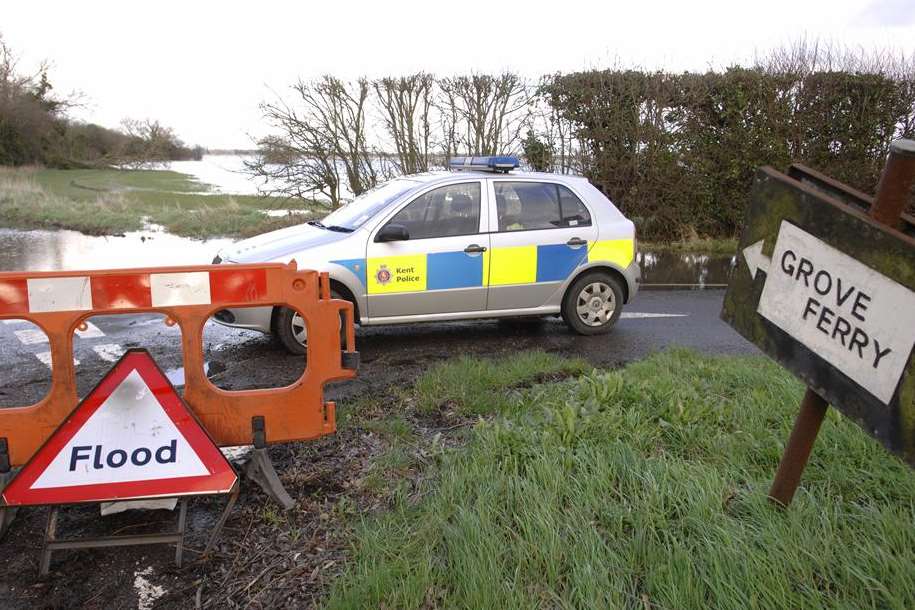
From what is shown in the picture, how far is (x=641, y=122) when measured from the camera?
Answer: 44.1 ft

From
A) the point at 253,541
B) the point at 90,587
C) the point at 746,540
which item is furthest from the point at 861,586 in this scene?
the point at 90,587

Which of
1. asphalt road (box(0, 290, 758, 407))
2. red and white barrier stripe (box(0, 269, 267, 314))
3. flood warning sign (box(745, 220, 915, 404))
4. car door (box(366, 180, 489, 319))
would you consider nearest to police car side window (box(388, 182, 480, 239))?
car door (box(366, 180, 489, 319))

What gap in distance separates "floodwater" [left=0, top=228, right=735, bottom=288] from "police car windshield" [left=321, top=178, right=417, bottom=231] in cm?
486

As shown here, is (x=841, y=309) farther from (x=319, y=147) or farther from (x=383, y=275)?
(x=319, y=147)

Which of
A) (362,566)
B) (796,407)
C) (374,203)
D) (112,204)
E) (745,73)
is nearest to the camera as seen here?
(362,566)

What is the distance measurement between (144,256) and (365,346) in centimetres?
699

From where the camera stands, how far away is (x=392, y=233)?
664cm

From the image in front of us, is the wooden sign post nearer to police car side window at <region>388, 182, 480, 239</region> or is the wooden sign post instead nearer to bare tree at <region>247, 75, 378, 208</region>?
police car side window at <region>388, 182, 480, 239</region>

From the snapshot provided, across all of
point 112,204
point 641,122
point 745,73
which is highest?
point 745,73

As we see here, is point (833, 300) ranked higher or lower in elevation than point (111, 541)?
higher

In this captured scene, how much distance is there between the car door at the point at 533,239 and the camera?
23.4 ft

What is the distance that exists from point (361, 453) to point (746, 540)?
225 centimetres

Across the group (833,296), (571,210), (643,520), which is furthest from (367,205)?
(833,296)

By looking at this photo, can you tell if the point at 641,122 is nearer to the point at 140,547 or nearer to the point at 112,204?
the point at 140,547
